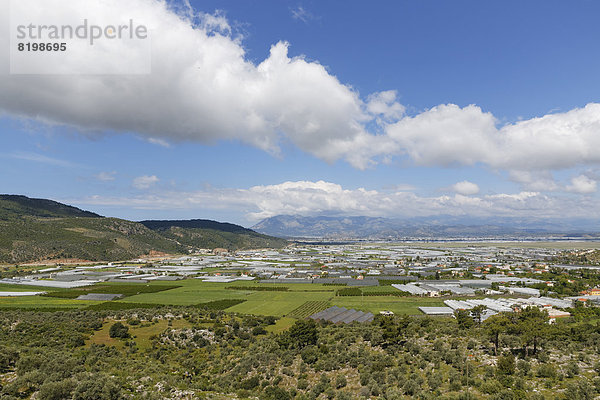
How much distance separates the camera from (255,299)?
90.3 m

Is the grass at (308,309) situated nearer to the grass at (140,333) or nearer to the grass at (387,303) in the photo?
the grass at (387,303)

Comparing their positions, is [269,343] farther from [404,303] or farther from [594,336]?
[404,303]

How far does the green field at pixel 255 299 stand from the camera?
77250mm

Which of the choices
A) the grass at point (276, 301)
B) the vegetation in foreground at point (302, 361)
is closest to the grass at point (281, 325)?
the vegetation in foreground at point (302, 361)

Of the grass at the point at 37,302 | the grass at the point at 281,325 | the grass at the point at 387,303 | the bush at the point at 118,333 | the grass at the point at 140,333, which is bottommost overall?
the grass at the point at 387,303

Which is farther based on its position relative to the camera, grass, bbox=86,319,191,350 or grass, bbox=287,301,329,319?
grass, bbox=287,301,329,319

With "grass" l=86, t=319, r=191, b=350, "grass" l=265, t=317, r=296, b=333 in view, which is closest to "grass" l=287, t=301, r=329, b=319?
"grass" l=265, t=317, r=296, b=333

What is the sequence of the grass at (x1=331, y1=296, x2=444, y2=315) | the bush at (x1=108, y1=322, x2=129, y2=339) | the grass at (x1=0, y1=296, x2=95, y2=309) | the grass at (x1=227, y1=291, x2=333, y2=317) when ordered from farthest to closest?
the grass at (x1=331, y1=296, x2=444, y2=315) < the grass at (x1=0, y1=296, x2=95, y2=309) < the grass at (x1=227, y1=291, x2=333, y2=317) < the bush at (x1=108, y1=322, x2=129, y2=339)

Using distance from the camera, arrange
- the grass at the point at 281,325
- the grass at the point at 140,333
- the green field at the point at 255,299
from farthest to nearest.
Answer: the green field at the point at 255,299 < the grass at the point at 281,325 < the grass at the point at 140,333

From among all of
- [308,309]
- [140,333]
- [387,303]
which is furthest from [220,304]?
[387,303]

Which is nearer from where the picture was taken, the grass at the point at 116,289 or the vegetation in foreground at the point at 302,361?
the vegetation in foreground at the point at 302,361

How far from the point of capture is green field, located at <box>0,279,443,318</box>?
77.2 metres

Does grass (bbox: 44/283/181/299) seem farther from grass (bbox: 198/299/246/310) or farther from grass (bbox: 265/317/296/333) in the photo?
grass (bbox: 265/317/296/333)

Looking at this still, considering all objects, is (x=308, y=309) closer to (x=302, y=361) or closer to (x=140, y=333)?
(x=140, y=333)
